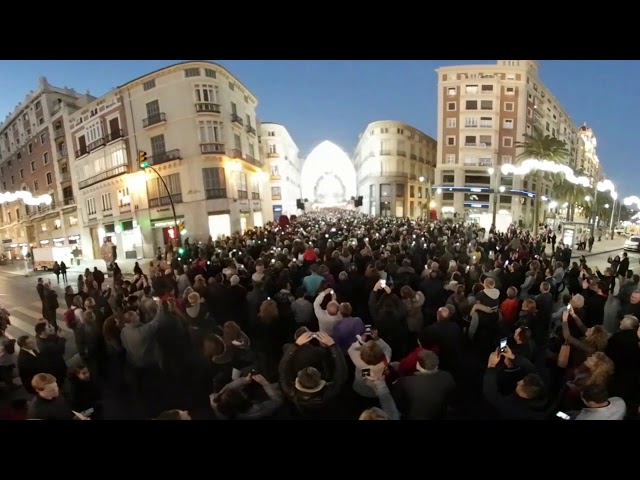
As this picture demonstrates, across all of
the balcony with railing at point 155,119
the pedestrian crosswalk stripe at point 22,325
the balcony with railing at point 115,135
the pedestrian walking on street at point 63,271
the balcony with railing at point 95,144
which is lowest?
the pedestrian crosswalk stripe at point 22,325

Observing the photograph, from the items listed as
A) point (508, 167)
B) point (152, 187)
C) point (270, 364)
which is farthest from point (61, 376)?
point (508, 167)

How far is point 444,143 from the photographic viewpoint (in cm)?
1087

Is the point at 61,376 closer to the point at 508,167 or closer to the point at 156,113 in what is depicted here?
the point at 156,113

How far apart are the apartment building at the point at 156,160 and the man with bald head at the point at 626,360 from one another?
17.7 ft

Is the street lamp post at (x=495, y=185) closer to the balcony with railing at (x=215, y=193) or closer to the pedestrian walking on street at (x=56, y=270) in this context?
the balcony with railing at (x=215, y=193)

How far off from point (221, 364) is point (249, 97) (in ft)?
12.6

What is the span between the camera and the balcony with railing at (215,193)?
5480 millimetres

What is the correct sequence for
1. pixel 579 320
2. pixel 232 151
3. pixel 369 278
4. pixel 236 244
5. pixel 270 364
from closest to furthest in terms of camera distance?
pixel 579 320, pixel 270 364, pixel 369 278, pixel 232 151, pixel 236 244

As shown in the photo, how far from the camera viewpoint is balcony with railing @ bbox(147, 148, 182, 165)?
5112 millimetres

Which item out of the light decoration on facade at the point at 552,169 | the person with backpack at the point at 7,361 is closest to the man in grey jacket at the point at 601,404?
the person with backpack at the point at 7,361

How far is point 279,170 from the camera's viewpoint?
787 centimetres

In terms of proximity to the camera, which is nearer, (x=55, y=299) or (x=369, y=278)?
(x=55, y=299)

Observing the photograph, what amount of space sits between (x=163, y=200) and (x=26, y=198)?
7.03 ft

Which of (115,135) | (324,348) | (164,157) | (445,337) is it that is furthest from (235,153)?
(445,337)
